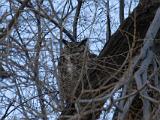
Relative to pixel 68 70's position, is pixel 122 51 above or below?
above

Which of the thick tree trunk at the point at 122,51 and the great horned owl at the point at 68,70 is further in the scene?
the great horned owl at the point at 68,70

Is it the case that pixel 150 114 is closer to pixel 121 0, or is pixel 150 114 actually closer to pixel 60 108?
pixel 60 108

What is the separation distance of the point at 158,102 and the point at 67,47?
8.05 ft

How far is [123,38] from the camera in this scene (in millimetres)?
6625

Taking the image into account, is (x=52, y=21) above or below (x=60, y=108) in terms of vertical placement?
above

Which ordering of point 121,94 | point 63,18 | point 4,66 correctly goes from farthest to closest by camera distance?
1. point 63,18
2. point 4,66
3. point 121,94

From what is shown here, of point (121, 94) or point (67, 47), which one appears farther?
point (67, 47)

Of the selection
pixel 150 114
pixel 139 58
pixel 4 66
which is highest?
pixel 4 66

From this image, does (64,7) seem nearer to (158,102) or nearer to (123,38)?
(123,38)

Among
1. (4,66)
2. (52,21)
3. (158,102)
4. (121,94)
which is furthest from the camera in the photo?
(52,21)

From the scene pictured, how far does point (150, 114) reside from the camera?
402 cm

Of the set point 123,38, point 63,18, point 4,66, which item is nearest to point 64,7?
point 63,18

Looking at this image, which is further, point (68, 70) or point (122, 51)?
point (122, 51)

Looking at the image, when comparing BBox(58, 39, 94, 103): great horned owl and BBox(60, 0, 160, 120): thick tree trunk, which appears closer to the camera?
BBox(60, 0, 160, 120): thick tree trunk
